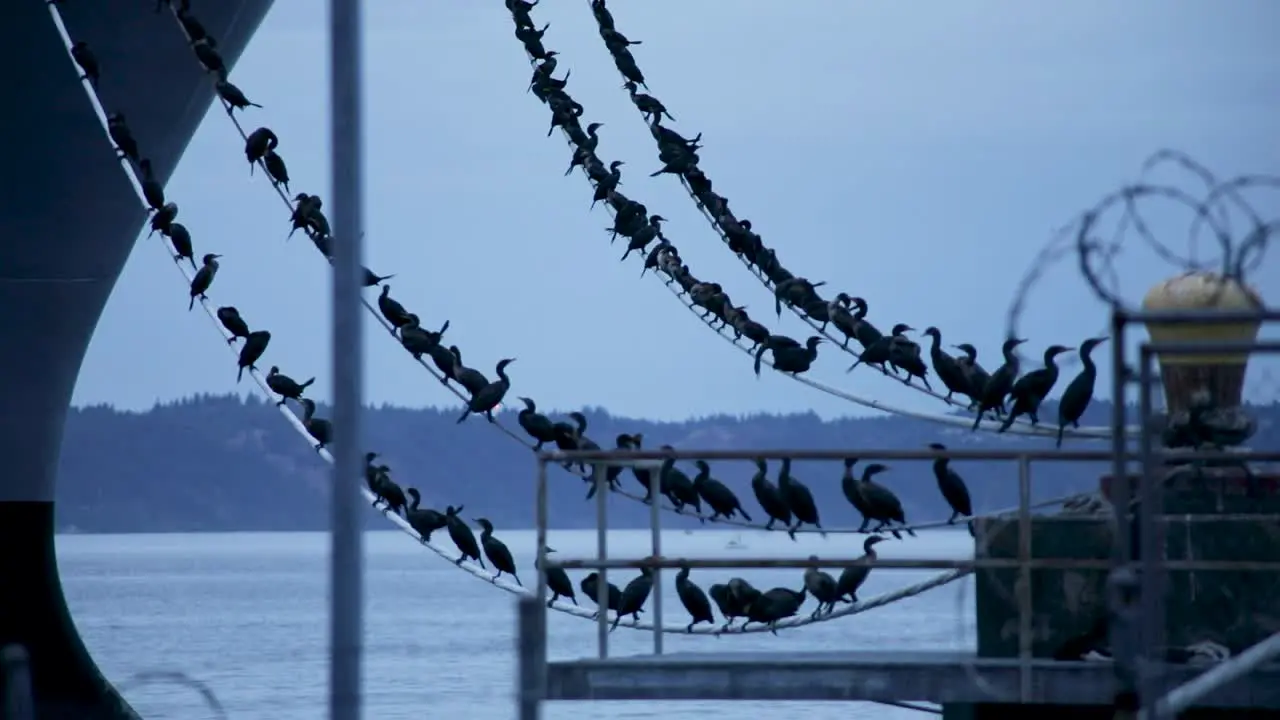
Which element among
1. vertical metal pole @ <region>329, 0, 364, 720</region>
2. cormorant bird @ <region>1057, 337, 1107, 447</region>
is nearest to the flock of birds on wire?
cormorant bird @ <region>1057, 337, 1107, 447</region>

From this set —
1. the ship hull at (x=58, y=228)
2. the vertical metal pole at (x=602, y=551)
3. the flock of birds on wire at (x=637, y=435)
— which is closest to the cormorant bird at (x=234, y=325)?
the flock of birds on wire at (x=637, y=435)

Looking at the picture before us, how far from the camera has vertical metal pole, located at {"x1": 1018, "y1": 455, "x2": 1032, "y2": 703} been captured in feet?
29.0

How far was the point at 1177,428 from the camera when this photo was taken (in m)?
9.52

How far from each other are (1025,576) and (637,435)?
741 centimetres

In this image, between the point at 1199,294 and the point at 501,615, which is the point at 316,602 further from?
the point at 1199,294

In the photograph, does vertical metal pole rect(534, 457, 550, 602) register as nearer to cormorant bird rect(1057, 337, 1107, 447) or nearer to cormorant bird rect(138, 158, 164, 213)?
cormorant bird rect(1057, 337, 1107, 447)

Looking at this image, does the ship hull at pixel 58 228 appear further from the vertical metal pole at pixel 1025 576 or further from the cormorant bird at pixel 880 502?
the vertical metal pole at pixel 1025 576

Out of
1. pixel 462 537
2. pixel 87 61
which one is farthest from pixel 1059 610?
pixel 87 61

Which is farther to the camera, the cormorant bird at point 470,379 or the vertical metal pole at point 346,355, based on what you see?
the cormorant bird at point 470,379

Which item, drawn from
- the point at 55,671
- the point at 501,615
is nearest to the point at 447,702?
the point at 55,671

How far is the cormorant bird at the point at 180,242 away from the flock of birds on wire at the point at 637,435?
18mm

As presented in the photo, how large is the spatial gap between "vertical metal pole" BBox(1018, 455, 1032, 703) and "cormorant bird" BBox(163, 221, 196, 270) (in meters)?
11.6

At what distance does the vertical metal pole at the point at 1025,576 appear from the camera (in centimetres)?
883

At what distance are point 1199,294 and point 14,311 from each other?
16.3m
